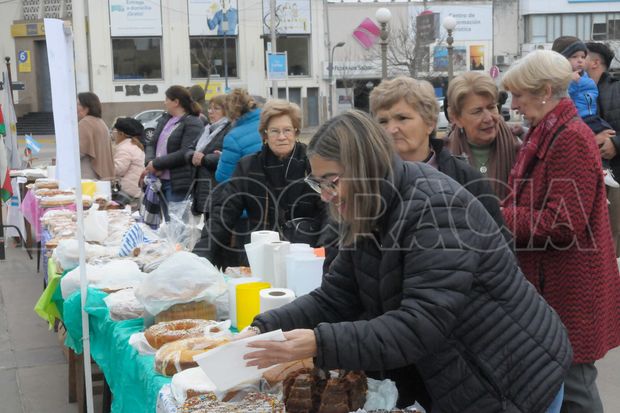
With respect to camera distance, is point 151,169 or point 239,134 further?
point 151,169

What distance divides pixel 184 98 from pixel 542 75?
4.84 m

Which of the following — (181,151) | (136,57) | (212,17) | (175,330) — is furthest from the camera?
(212,17)

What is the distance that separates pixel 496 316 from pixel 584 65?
3040 mm

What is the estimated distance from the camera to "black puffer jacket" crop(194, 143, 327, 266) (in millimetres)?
3971

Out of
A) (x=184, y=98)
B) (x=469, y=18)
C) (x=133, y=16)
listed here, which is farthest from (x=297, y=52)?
(x=184, y=98)


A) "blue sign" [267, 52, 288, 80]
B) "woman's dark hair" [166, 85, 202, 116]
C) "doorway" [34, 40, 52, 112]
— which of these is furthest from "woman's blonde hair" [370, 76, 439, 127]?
"doorway" [34, 40, 52, 112]

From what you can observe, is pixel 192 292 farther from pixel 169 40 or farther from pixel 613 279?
pixel 169 40

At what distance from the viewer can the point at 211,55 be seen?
38.0 metres

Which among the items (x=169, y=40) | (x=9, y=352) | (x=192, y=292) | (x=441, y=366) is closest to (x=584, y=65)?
(x=192, y=292)

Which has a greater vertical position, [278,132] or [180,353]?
[278,132]

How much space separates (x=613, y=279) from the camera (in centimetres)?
271

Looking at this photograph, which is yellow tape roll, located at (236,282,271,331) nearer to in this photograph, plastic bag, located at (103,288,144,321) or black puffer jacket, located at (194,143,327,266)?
plastic bag, located at (103,288,144,321)

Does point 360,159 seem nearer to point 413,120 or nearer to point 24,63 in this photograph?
point 413,120

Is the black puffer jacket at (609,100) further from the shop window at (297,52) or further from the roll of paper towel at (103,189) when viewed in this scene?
the shop window at (297,52)
